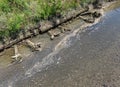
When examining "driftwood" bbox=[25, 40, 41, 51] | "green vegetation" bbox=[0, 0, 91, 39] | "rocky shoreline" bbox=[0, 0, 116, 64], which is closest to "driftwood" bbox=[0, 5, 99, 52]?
"rocky shoreline" bbox=[0, 0, 116, 64]

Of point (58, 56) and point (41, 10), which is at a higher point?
point (41, 10)

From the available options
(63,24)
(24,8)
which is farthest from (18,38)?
(63,24)

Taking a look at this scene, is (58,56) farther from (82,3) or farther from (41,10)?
(82,3)

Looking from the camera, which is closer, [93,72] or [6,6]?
[93,72]

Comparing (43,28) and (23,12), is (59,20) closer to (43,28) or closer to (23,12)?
(43,28)

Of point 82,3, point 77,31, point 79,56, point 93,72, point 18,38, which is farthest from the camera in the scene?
point 82,3

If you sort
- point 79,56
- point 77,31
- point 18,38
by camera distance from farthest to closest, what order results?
point 77,31 < point 18,38 < point 79,56

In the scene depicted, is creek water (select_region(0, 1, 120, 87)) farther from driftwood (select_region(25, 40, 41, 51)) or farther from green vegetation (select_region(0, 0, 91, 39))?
green vegetation (select_region(0, 0, 91, 39))
